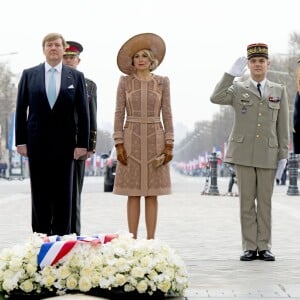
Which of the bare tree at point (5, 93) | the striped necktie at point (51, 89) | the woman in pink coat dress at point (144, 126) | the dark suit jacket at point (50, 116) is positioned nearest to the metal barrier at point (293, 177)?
the woman in pink coat dress at point (144, 126)

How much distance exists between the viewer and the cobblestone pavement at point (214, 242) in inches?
251

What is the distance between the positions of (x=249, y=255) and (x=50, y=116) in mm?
2288

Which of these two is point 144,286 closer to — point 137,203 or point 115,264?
point 115,264

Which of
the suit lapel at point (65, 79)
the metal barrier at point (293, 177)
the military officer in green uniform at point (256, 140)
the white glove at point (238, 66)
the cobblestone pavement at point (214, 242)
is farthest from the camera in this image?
the metal barrier at point (293, 177)

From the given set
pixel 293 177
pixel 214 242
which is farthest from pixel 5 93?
pixel 214 242

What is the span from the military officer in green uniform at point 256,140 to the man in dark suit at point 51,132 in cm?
155

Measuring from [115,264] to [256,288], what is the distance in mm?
1101

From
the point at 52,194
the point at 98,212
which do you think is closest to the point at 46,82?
the point at 52,194

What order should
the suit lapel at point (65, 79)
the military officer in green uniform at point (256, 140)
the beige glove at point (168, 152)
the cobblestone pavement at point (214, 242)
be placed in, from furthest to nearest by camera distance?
the military officer in green uniform at point (256, 140) → the beige glove at point (168, 152) → the suit lapel at point (65, 79) → the cobblestone pavement at point (214, 242)

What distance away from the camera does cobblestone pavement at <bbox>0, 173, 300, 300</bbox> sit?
6.37m

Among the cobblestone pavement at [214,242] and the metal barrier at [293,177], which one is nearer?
the cobblestone pavement at [214,242]

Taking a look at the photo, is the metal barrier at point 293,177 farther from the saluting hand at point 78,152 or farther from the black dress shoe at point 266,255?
the saluting hand at point 78,152

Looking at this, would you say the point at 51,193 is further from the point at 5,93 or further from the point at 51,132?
the point at 5,93

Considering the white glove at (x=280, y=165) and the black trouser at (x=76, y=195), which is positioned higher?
the white glove at (x=280, y=165)
